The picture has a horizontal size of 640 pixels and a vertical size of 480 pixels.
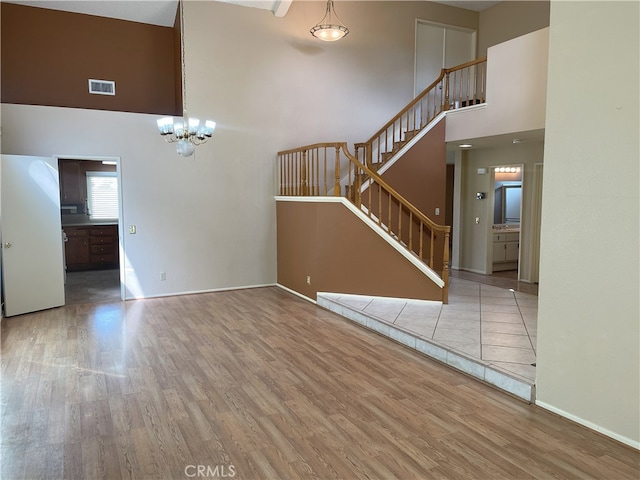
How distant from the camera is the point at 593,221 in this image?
2842 mm

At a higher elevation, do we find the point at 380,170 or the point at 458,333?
the point at 380,170

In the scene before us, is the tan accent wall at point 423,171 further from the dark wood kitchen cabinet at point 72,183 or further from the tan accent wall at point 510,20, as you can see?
the dark wood kitchen cabinet at point 72,183

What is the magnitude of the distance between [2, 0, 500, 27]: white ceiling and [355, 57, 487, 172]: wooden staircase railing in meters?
2.68

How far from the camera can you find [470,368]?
12.7ft

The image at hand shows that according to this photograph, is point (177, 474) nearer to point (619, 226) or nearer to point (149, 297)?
point (619, 226)

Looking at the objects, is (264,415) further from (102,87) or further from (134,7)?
(134,7)

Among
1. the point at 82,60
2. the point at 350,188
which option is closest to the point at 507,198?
the point at 350,188

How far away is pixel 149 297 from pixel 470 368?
5.13 meters

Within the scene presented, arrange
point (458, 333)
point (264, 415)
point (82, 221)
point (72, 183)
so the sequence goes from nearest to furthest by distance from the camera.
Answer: point (264, 415)
point (458, 333)
point (72, 183)
point (82, 221)

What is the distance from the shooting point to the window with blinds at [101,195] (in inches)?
375

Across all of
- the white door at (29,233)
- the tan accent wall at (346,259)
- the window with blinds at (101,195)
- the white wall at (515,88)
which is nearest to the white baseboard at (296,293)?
the tan accent wall at (346,259)

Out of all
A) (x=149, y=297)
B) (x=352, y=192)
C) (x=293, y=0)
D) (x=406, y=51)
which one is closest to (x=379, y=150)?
(x=352, y=192)

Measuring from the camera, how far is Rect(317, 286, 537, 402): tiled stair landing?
362 cm

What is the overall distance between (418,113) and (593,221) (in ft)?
20.9
